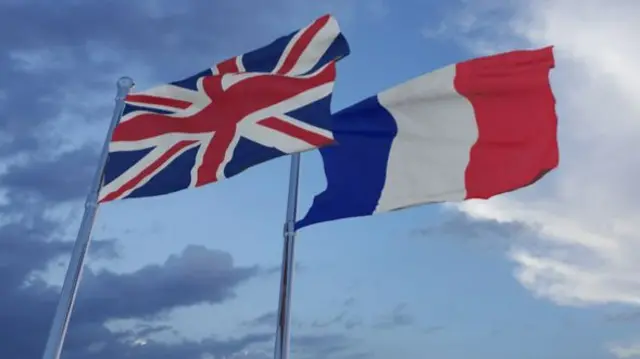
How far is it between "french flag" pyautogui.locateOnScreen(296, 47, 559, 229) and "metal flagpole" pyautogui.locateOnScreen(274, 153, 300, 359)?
0.84 m

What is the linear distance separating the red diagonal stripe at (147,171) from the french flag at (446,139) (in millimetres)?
2472

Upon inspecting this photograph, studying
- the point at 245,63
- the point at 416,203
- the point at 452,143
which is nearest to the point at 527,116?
the point at 452,143

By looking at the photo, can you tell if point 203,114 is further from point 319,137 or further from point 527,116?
point 527,116

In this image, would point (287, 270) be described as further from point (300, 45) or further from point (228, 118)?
point (300, 45)

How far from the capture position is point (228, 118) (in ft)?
43.4

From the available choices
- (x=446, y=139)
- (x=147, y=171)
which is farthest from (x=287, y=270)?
(x=446, y=139)

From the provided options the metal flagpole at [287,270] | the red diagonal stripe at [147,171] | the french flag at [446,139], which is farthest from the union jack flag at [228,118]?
the french flag at [446,139]

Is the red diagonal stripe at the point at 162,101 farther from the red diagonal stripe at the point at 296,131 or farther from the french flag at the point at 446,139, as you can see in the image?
the french flag at the point at 446,139

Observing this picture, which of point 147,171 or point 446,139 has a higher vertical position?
point 446,139

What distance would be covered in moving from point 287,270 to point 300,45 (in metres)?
4.52

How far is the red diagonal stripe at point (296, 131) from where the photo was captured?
1202 cm

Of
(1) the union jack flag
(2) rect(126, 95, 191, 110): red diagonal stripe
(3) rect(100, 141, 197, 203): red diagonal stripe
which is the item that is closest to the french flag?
(1) the union jack flag

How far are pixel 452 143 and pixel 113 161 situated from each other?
19.8 feet

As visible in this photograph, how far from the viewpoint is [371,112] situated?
47.4 ft
